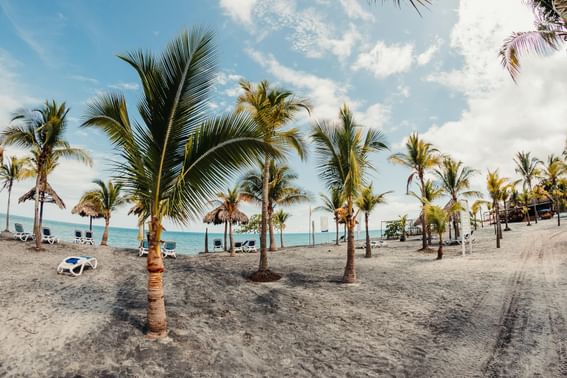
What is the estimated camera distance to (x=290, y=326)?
262 inches

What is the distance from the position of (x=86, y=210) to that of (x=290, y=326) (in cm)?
2462

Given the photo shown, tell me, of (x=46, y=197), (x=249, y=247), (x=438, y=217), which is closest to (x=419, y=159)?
(x=438, y=217)

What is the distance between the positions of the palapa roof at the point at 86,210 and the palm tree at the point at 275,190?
12760mm

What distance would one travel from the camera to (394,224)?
3291 centimetres

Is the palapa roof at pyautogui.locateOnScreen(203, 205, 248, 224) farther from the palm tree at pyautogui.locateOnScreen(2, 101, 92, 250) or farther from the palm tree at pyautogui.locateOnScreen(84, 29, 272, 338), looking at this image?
the palm tree at pyautogui.locateOnScreen(84, 29, 272, 338)

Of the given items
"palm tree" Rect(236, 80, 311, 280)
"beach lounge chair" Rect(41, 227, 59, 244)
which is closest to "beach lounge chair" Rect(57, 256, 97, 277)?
"palm tree" Rect(236, 80, 311, 280)

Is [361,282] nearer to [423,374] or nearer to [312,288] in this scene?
[312,288]

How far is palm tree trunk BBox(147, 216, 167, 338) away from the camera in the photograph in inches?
206

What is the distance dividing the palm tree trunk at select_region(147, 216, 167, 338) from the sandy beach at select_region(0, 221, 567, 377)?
0.85 ft

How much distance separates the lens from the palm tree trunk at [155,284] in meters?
5.24

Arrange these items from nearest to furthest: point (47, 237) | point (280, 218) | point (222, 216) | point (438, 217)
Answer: point (438, 217) < point (47, 237) < point (222, 216) < point (280, 218)

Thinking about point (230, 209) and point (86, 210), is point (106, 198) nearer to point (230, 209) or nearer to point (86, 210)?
point (86, 210)

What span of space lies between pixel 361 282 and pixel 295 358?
19.7 ft

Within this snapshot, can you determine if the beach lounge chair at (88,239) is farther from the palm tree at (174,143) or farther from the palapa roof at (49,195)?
the palm tree at (174,143)
